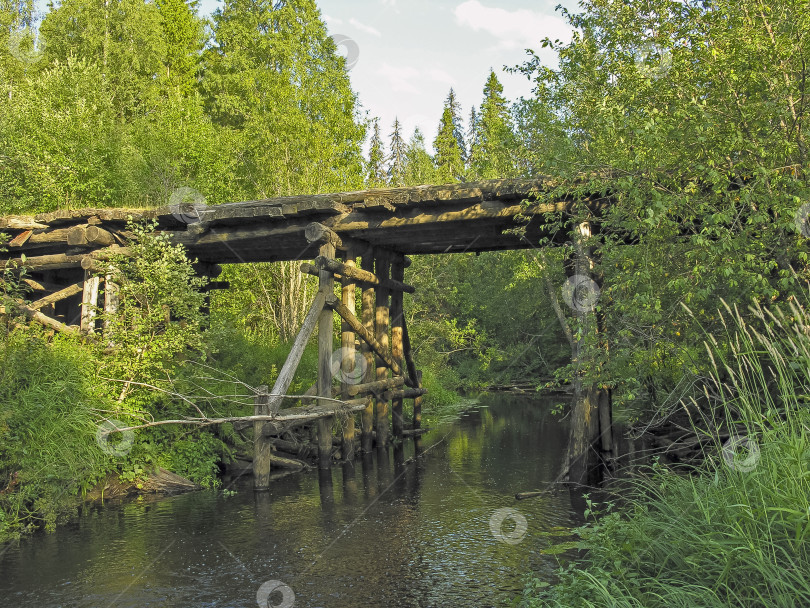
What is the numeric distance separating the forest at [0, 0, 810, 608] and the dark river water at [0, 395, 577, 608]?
66 cm

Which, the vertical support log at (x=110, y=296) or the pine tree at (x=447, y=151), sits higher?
the pine tree at (x=447, y=151)

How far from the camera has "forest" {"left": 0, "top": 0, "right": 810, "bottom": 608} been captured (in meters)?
3.91

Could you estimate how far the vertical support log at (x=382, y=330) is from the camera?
12.7 metres

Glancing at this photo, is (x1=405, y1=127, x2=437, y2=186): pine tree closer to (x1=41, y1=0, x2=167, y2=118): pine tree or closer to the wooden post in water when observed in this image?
(x1=41, y1=0, x2=167, y2=118): pine tree

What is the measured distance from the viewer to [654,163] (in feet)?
21.0

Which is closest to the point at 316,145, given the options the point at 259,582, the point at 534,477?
the point at 534,477

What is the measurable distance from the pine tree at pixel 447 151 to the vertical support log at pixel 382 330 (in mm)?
25145

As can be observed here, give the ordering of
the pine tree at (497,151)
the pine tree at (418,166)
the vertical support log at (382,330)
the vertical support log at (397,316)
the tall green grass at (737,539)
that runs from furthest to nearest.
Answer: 1. the pine tree at (418,166)
2. the pine tree at (497,151)
3. the vertical support log at (397,316)
4. the vertical support log at (382,330)
5. the tall green grass at (737,539)

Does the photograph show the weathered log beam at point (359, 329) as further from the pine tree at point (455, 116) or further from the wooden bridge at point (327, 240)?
the pine tree at point (455, 116)

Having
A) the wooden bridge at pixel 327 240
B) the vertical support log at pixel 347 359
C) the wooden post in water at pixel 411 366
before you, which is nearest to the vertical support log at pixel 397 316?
the wooden post in water at pixel 411 366

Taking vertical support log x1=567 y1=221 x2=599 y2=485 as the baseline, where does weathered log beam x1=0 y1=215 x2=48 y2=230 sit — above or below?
above

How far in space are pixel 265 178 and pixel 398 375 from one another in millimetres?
8750

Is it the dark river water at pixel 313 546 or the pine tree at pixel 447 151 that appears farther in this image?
the pine tree at pixel 447 151

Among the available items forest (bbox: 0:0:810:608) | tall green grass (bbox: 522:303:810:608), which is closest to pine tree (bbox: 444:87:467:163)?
forest (bbox: 0:0:810:608)
